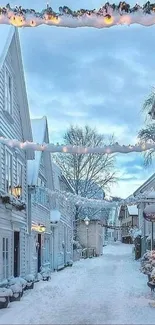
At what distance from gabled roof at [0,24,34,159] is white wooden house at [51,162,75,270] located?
34.7 ft

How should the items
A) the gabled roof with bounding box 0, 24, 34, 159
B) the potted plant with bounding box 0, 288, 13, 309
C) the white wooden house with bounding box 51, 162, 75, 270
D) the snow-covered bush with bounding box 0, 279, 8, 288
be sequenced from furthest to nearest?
the white wooden house with bounding box 51, 162, 75, 270
the gabled roof with bounding box 0, 24, 34, 159
the snow-covered bush with bounding box 0, 279, 8, 288
the potted plant with bounding box 0, 288, 13, 309

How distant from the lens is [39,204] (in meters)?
25.9

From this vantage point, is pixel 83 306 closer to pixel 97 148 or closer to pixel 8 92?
pixel 97 148

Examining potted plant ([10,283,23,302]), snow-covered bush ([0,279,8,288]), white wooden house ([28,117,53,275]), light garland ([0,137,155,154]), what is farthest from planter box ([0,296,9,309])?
white wooden house ([28,117,53,275])

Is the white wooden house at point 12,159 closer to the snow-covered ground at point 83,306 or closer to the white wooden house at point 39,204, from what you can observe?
the white wooden house at point 39,204

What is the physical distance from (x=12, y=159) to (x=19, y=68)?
3.27 meters

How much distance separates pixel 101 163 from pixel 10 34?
3216cm

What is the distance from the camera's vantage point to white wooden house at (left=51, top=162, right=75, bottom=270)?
106ft

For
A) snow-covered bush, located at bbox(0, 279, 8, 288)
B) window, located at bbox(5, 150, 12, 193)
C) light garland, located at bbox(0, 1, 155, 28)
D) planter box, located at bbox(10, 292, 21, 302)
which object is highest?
light garland, located at bbox(0, 1, 155, 28)

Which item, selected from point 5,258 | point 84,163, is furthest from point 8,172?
point 84,163

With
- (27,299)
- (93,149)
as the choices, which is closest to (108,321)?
(93,149)

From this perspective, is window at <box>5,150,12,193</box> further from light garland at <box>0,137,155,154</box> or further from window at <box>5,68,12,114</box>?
light garland at <box>0,137,155,154</box>

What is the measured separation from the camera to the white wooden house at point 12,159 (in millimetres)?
16516

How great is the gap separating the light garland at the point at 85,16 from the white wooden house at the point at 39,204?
15573 millimetres
